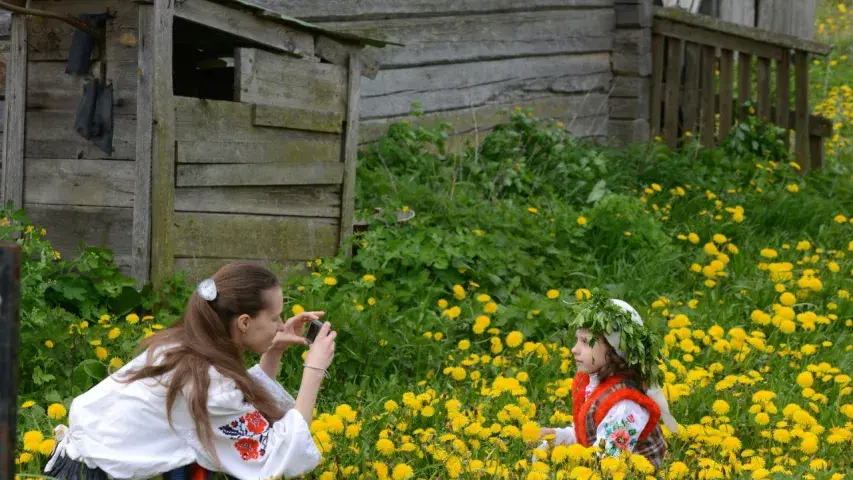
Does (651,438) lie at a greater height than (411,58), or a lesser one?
lesser

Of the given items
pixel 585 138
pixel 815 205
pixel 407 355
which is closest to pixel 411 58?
pixel 585 138

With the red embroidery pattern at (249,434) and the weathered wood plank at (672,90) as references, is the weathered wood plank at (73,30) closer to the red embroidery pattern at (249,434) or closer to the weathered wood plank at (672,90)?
the red embroidery pattern at (249,434)

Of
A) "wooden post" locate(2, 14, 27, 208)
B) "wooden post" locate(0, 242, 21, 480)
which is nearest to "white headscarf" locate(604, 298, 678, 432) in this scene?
"wooden post" locate(0, 242, 21, 480)

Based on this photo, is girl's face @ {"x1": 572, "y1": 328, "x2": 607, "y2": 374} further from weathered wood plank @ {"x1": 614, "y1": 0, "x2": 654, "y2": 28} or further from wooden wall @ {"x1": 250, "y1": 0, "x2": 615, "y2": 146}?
weathered wood plank @ {"x1": 614, "y1": 0, "x2": 654, "y2": 28}

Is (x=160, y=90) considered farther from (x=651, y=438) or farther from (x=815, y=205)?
(x=815, y=205)

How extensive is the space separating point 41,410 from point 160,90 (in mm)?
1654

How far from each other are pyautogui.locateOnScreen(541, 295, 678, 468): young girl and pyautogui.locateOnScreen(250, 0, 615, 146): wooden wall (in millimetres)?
4081

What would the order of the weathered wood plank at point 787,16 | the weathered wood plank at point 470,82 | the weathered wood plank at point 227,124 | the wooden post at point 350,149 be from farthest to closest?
1. the weathered wood plank at point 787,16
2. the weathered wood plank at point 470,82
3. the wooden post at point 350,149
4. the weathered wood plank at point 227,124

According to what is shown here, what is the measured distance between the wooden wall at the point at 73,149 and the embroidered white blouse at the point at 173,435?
2340 millimetres

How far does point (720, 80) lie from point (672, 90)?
1.35ft

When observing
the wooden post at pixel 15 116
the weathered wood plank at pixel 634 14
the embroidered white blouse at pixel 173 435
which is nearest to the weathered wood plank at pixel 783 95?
the weathered wood plank at pixel 634 14

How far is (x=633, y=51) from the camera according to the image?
30.6ft

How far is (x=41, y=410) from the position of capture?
4.02 metres

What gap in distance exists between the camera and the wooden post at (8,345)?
1.58m
